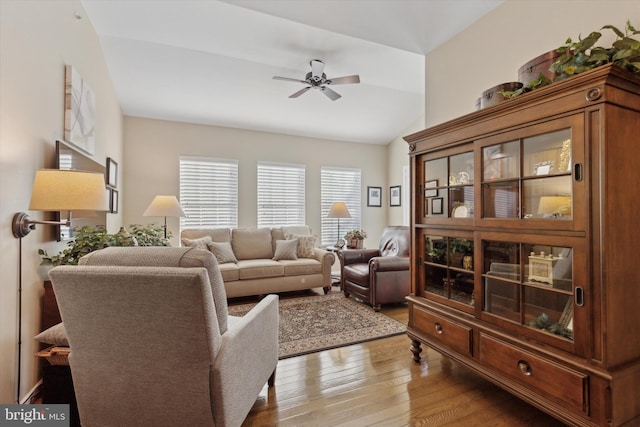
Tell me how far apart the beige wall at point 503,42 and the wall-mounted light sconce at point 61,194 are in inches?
110

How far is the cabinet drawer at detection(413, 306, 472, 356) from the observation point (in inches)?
79.7

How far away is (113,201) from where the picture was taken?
4062 millimetres

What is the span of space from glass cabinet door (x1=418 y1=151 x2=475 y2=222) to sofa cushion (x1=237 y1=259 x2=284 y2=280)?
2.48 m

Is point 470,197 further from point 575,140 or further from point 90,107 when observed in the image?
point 90,107

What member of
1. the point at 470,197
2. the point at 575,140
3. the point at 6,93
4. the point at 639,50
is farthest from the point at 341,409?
the point at 6,93

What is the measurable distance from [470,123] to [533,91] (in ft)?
1.42

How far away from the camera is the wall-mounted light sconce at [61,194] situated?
1.62 m

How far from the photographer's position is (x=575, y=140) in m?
1.43

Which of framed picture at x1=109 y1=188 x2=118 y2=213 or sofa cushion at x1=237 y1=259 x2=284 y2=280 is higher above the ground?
framed picture at x1=109 y1=188 x2=118 y2=213

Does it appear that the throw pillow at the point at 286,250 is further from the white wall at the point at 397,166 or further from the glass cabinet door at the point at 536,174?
the glass cabinet door at the point at 536,174

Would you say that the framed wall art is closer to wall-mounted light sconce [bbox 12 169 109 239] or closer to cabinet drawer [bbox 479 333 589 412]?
wall-mounted light sconce [bbox 12 169 109 239]

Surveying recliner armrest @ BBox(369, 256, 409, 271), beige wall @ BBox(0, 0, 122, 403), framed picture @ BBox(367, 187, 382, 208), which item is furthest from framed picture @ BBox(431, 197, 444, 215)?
framed picture @ BBox(367, 187, 382, 208)

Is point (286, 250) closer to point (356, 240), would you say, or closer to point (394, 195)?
point (356, 240)

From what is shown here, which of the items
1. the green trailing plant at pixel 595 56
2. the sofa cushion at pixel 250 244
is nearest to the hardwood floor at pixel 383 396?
the green trailing plant at pixel 595 56
